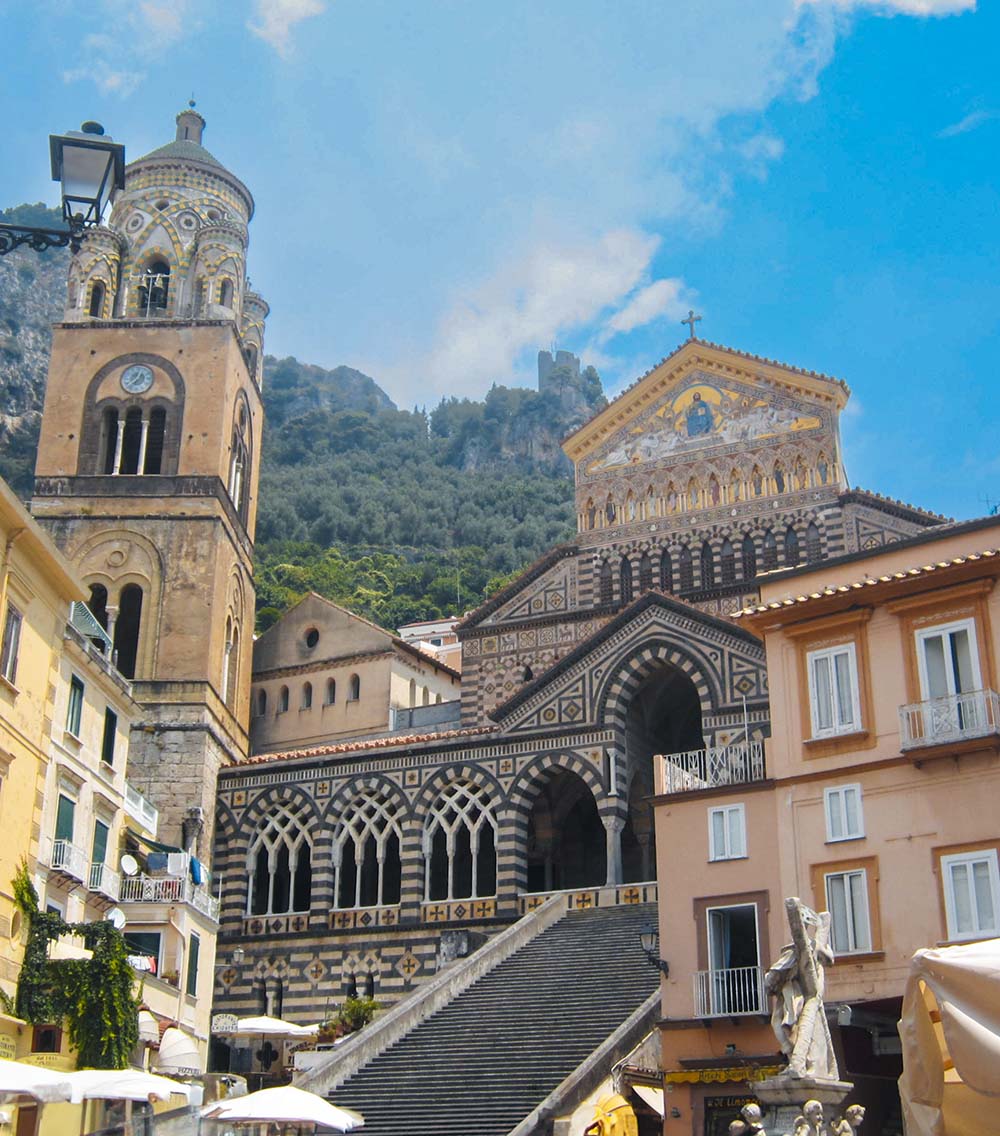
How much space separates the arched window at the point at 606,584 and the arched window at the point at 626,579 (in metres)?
0.28

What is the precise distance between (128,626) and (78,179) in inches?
1169

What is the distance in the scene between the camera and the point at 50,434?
4116 cm

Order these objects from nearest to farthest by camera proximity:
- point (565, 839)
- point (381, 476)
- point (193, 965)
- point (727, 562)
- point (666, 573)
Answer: point (193, 965), point (565, 839), point (727, 562), point (666, 573), point (381, 476)

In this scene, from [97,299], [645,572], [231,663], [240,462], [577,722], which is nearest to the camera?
[577,722]

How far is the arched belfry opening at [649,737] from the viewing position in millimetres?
34094

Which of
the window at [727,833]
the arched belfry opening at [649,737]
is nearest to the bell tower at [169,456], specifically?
the arched belfry opening at [649,737]

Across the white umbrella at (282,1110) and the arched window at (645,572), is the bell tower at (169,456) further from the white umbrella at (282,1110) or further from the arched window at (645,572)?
the white umbrella at (282,1110)

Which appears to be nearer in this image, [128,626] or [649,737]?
[649,737]

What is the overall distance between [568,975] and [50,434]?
22773mm

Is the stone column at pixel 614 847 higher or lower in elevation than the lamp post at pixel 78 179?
lower

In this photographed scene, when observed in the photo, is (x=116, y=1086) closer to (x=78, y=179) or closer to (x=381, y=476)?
(x=78, y=179)

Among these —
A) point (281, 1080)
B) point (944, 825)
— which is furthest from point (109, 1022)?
point (944, 825)

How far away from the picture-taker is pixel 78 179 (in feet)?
34.7

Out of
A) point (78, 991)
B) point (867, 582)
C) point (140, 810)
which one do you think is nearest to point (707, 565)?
point (140, 810)
